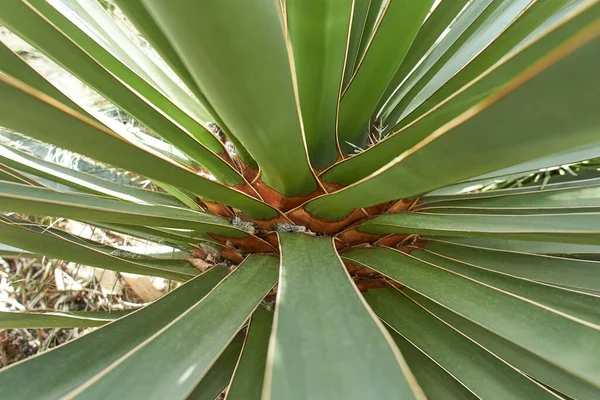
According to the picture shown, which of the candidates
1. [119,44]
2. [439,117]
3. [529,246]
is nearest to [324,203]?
[439,117]

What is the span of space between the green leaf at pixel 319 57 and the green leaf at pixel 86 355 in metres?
0.29

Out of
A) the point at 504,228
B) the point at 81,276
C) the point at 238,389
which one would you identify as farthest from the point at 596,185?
the point at 81,276

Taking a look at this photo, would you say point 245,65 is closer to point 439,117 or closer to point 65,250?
point 439,117

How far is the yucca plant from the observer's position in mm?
385

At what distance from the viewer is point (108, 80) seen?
0.60 metres

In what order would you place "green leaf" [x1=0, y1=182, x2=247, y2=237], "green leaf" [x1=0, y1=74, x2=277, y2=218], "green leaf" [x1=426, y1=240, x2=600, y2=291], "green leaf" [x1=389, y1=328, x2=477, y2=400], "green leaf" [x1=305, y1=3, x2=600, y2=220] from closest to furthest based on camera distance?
"green leaf" [x1=305, y1=3, x2=600, y2=220]
"green leaf" [x1=0, y1=74, x2=277, y2=218]
"green leaf" [x1=0, y1=182, x2=247, y2=237]
"green leaf" [x1=389, y1=328, x2=477, y2=400]
"green leaf" [x1=426, y1=240, x2=600, y2=291]

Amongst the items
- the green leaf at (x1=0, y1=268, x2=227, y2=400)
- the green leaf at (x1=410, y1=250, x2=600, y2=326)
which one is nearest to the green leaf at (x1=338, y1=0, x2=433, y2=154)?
the green leaf at (x1=410, y1=250, x2=600, y2=326)

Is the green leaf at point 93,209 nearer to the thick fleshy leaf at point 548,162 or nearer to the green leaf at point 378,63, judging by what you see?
the green leaf at point 378,63

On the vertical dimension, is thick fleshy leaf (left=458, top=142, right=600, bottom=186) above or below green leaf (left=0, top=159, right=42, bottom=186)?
above

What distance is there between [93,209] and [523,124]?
0.42m

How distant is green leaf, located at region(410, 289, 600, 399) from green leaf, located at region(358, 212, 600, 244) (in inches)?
4.9

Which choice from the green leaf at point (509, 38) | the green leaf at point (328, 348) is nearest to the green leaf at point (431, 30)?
the green leaf at point (509, 38)

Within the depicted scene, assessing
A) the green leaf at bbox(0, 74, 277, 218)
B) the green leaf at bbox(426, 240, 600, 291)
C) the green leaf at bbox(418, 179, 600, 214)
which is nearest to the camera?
the green leaf at bbox(0, 74, 277, 218)

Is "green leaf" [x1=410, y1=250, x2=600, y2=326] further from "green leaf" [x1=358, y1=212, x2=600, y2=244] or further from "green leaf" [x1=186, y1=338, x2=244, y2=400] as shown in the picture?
"green leaf" [x1=186, y1=338, x2=244, y2=400]
